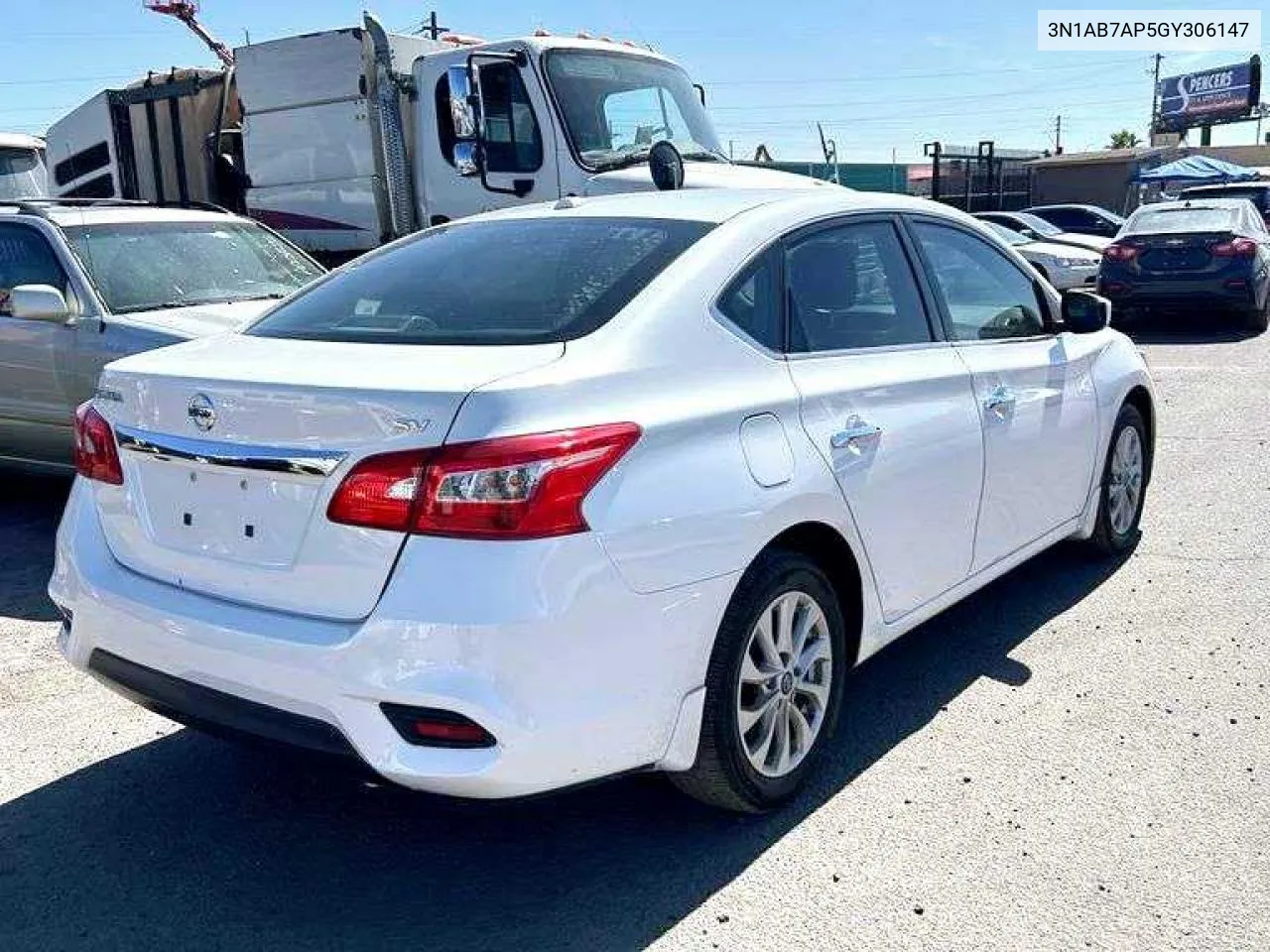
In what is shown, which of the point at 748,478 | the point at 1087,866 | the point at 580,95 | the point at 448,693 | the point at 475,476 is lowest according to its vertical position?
the point at 1087,866

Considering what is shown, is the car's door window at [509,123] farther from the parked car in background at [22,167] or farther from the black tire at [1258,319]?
the black tire at [1258,319]

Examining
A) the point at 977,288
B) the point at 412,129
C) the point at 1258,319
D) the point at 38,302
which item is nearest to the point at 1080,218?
the point at 1258,319

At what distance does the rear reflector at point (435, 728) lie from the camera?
2.44 m

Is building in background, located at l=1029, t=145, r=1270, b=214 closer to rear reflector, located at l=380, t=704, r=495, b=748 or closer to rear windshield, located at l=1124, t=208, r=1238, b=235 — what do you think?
rear windshield, located at l=1124, t=208, r=1238, b=235

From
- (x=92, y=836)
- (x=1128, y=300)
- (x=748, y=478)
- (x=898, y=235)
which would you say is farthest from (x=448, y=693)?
→ (x=1128, y=300)

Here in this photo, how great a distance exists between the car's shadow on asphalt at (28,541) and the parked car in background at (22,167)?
7227mm

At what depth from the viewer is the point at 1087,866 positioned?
9.50 ft

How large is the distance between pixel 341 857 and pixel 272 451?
114 cm

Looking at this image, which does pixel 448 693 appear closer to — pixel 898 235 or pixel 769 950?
pixel 769 950

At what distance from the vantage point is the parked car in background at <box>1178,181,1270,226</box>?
1881 centimetres

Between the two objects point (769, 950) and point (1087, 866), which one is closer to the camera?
point (769, 950)

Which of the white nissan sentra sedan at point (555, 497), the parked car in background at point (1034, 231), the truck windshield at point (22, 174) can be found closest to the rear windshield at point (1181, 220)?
the parked car in background at point (1034, 231)

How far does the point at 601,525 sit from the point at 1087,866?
1.54 meters

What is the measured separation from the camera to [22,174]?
13.6 meters
